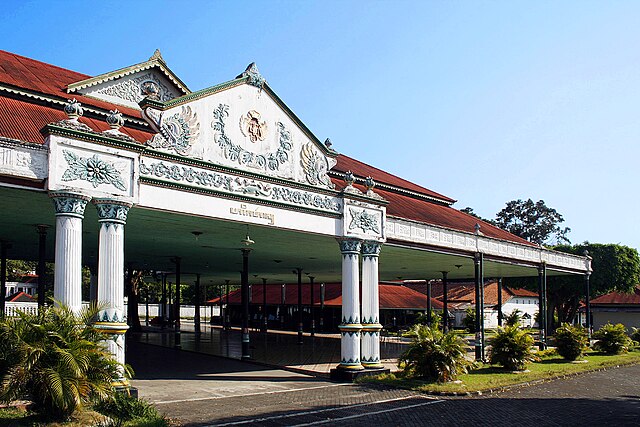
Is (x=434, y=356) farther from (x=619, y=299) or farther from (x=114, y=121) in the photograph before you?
(x=619, y=299)

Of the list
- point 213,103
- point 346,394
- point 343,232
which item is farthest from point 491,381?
point 213,103

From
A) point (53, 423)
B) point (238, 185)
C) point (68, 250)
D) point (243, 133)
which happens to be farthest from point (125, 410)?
point (243, 133)

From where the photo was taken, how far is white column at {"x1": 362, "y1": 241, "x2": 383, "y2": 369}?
730 inches

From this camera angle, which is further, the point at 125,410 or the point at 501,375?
the point at 501,375

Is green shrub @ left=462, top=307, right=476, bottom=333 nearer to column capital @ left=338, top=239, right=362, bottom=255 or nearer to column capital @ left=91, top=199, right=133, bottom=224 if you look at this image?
column capital @ left=338, top=239, right=362, bottom=255

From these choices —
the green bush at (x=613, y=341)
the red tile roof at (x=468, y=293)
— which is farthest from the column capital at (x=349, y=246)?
the red tile roof at (x=468, y=293)

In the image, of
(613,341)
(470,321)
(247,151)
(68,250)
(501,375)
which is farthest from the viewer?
(470,321)

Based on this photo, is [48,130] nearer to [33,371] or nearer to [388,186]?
[33,371]

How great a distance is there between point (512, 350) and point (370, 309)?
19.4 ft

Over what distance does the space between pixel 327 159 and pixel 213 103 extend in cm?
417

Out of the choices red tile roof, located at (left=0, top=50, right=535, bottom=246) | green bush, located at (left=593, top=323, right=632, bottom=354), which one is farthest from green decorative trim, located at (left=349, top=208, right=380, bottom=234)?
green bush, located at (left=593, top=323, right=632, bottom=354)

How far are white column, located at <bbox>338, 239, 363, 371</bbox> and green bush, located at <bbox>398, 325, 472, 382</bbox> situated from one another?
146 centimetres

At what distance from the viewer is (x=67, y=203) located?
1186 centimetres

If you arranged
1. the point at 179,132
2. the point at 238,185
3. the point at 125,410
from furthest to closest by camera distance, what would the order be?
1. the point at 238,185
2. the point at 179,132
3. the point at 125,410
